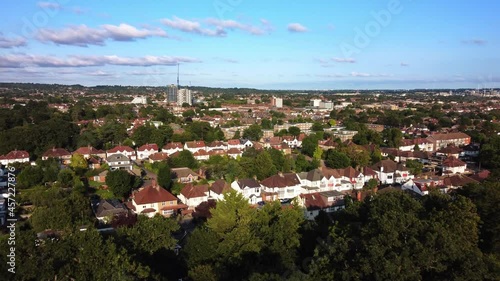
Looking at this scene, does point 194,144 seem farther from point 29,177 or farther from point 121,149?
point 29,177

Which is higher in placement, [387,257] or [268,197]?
[387,257]

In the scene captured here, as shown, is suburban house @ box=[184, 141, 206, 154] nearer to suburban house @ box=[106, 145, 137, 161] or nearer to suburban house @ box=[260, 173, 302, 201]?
suburban house @ box=[106, 145, 137, 161]

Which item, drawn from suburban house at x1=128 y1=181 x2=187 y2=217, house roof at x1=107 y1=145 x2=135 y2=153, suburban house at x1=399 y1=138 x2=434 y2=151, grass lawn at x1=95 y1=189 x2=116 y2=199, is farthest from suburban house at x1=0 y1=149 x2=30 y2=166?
suburban house at x1=399 y1=138 x2=434 y2=151

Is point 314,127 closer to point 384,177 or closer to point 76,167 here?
point 384,177

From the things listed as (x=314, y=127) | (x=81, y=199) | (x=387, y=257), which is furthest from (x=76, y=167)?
(x=314, y=127)

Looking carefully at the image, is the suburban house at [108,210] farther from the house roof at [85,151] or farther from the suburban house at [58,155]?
the house roof at [85,151]
